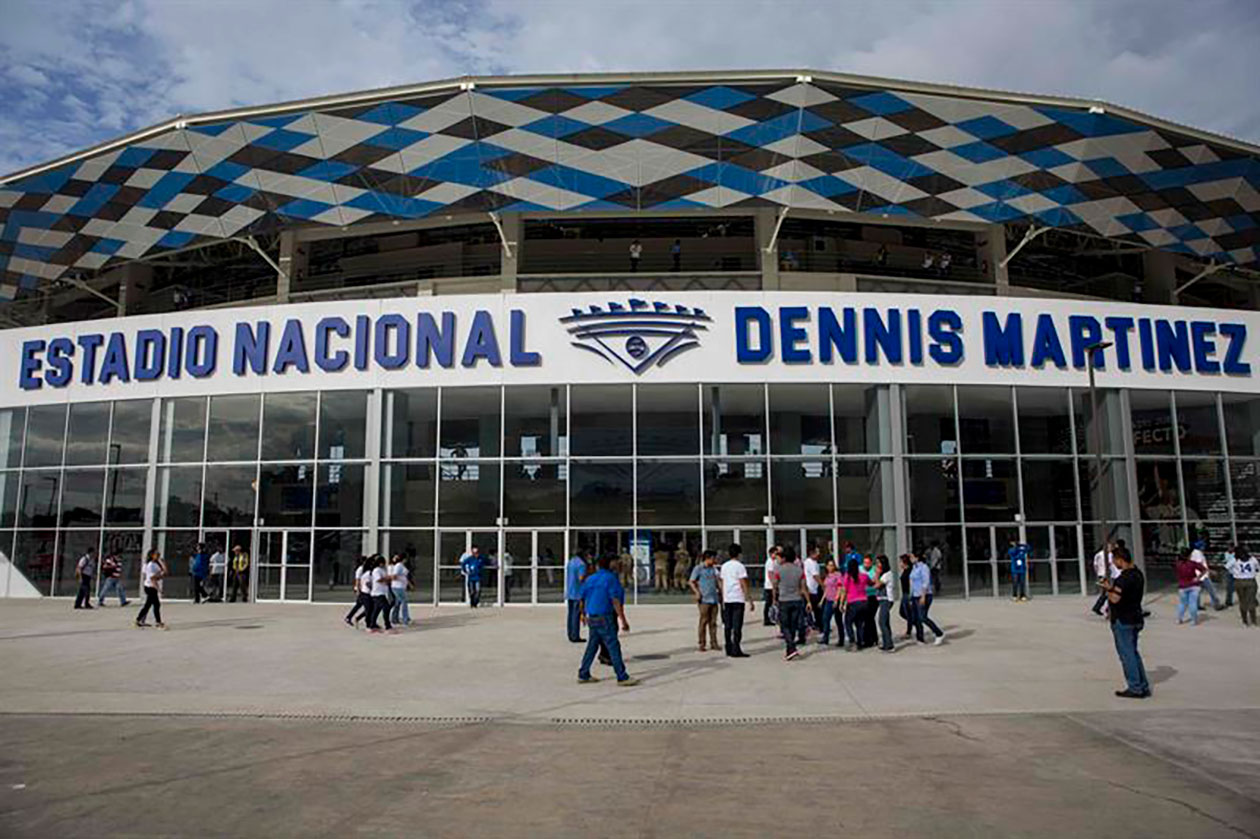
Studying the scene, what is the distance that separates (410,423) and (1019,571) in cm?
1619

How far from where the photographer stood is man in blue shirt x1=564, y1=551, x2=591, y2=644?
13.9 meters

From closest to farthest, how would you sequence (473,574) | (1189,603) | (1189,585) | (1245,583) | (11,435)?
(1245,583), (1189,585), (1189,603), (473,574), (11,435)

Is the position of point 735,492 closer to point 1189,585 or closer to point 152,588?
point 1189,585

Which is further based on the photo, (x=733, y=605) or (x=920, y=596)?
(x=920, y=596)

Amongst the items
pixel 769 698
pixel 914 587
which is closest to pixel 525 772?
pixel 769 698

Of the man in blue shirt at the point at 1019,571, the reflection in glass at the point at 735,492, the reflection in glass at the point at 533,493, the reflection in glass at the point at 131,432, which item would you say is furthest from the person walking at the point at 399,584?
the man in blue shirt at the point at 1019,571

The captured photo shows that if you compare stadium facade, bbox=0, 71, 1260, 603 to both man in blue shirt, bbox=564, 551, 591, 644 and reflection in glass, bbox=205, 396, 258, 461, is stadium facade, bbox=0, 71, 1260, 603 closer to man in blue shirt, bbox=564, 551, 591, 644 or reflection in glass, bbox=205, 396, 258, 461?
reflection in glass, bbox=205, 396, 258, 461

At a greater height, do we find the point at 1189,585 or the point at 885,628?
the point at 1189,585

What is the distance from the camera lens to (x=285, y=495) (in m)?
23.0

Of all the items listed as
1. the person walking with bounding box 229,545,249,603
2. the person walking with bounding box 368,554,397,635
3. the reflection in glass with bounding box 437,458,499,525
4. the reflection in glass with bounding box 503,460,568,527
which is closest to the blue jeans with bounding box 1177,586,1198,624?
the reflection in glass with bounding box 503,460,568,527

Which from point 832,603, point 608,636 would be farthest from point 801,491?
point 608,636

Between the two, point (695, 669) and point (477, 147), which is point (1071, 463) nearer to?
point (695, 669)

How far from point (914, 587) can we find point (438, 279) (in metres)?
18.2

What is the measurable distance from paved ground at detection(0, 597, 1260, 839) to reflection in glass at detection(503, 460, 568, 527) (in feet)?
28.2
